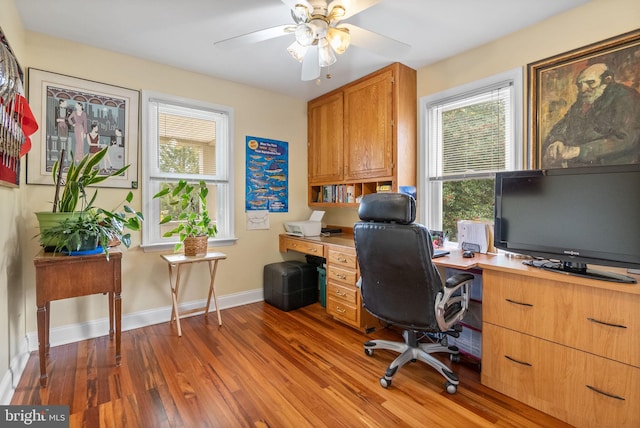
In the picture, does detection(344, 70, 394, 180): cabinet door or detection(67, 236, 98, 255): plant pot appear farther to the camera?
detection(344, 70, 394, 180): cabinet door

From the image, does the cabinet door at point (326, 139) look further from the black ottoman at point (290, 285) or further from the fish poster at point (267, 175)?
the black ottoman at point (290, 285)

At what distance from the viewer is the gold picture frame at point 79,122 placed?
2.36m

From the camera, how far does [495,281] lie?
1.88 metres

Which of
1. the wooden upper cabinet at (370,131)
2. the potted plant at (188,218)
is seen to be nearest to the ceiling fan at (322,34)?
the wooden upper cabinet at (370,131)

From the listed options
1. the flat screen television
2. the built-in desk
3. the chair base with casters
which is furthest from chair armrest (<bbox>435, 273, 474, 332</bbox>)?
the flat screen television

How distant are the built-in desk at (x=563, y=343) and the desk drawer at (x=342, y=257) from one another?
3.09 feet

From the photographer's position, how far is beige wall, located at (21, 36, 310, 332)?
→ 2.40 meters

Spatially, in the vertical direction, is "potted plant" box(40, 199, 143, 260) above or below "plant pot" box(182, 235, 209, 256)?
above

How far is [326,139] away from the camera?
11.9ft

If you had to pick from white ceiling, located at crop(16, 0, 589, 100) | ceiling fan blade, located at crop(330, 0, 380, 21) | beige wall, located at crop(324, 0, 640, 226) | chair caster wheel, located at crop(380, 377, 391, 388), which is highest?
white ceiling, located at crop(16, 0, 589, 100)

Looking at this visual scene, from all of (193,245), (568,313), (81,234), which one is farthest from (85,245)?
(568,313)

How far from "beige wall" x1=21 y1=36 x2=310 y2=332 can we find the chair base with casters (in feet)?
5.87

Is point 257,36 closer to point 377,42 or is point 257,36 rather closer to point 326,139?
point 377,42

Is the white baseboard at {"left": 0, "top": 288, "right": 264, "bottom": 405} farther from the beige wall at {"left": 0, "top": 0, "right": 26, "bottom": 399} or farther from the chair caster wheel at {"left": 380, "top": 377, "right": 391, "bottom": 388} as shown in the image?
the chair caster wheel at {"left": 380, "top": 377, "right": 391, "bottom": 388}
